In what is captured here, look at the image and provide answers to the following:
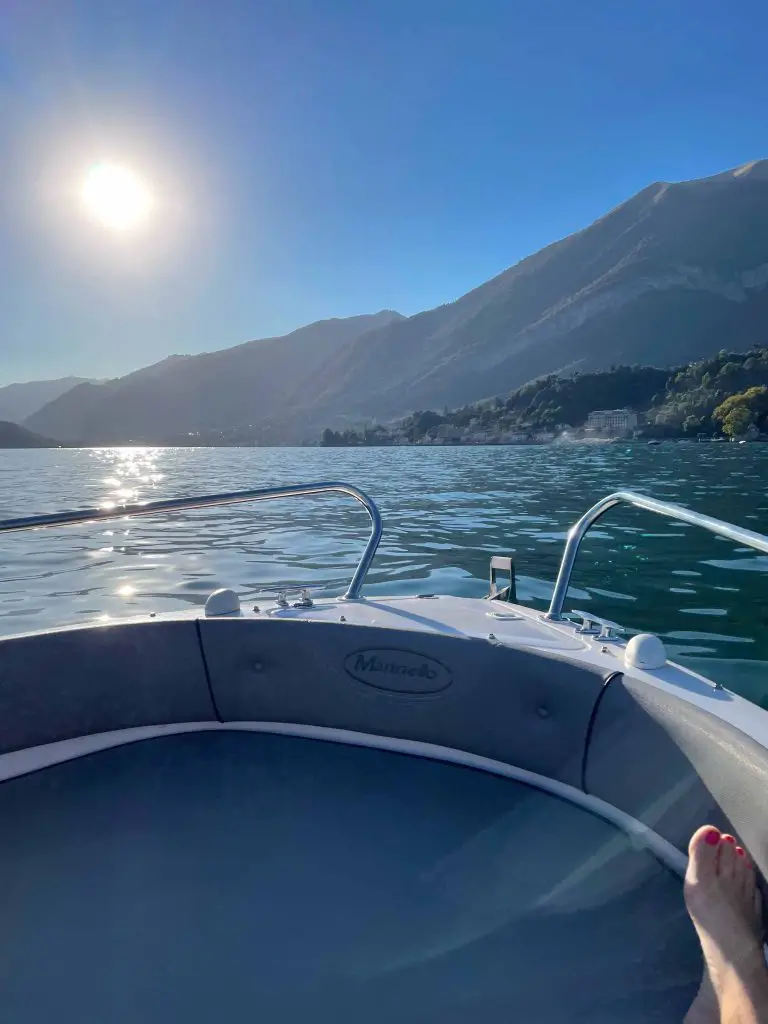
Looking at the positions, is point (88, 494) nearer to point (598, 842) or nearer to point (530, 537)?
point (530, 537)

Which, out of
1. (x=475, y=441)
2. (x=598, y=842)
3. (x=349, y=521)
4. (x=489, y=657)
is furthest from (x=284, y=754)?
(x=475, y=441)

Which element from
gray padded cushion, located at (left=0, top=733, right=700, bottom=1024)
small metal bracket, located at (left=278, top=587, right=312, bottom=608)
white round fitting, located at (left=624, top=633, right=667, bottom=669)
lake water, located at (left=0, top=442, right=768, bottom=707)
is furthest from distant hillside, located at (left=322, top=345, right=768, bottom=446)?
gray padded cushion, located at (left=0, top=733, right=700, bottom=1024)

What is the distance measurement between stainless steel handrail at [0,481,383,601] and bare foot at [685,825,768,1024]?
1.63m

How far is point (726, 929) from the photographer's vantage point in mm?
1316

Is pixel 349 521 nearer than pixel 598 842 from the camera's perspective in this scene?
No

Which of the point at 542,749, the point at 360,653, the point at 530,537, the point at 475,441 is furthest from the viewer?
the point at 475,441

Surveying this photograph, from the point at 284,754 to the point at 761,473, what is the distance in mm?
24502

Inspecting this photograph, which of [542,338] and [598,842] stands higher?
[542,338]

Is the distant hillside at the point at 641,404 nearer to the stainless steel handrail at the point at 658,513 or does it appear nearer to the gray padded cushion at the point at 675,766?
the stainless steel handrail at the point at 658,513

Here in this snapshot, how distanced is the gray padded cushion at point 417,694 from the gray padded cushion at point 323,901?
0.13 metres

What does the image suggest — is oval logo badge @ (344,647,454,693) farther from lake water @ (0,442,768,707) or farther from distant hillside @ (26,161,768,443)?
distant hillside @ (26,161,768,443)

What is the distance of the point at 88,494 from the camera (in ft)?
65.1

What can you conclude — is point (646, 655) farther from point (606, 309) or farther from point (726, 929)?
point (606, 309)

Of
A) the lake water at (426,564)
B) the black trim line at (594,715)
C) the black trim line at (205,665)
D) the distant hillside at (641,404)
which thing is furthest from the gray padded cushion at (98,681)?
the distant hillside at (641,404)
